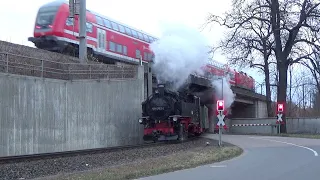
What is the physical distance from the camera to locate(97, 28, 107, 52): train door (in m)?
30.4

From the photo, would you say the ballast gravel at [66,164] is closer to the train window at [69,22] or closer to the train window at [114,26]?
the train window at [69,22]

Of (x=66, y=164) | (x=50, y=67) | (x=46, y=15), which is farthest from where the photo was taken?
(x=46, y=15)

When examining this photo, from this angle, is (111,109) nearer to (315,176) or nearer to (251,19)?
(315,176)

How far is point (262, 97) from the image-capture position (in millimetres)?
61875

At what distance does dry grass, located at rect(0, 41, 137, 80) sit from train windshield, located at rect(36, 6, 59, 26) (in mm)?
2448

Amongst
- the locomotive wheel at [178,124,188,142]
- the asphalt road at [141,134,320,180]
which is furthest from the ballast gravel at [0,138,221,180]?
the locomotive wheel at [178,124,188,142]

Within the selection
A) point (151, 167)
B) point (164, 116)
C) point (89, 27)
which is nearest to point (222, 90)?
point (164, 116)

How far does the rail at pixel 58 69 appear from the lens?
2118 centimetres

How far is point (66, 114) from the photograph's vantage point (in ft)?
73.4

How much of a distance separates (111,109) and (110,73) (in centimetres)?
236

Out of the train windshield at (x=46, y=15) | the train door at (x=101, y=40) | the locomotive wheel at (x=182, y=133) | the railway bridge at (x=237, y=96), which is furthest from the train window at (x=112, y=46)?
the locomotive wheel at (x=182, y=133)

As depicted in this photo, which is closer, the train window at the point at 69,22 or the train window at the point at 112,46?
the train window at the point at 69,22

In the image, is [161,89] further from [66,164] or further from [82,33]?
[66,164]

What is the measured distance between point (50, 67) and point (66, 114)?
9.64 ft
